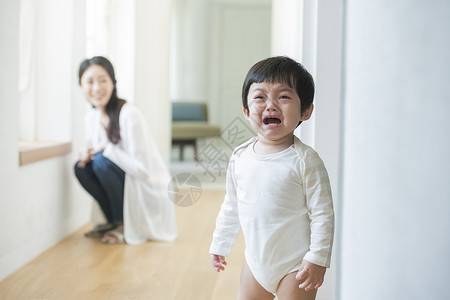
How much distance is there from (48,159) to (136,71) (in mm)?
1243

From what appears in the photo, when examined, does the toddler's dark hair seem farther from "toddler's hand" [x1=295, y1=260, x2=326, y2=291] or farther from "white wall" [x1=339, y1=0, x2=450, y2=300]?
"toddler's hand" [x1=295, y1=260, x2=326, y2=291]

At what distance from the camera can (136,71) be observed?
11.3ft

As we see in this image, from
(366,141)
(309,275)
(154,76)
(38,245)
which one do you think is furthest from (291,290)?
(154,76)

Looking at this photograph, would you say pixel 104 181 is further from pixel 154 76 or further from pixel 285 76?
pixel 285 76

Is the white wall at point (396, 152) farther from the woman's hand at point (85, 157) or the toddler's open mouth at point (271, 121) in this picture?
the woman's hand at point (85, 157)

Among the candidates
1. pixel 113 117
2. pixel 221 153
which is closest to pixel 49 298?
pixel 221 153

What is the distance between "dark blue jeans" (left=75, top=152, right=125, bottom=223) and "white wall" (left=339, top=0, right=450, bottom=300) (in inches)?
63.1

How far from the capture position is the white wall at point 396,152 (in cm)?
67

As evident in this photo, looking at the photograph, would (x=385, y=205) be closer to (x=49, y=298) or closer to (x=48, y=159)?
(x=49, y=298)

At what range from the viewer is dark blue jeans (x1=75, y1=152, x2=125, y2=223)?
2.46 m

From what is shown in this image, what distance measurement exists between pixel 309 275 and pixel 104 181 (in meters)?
1.72
